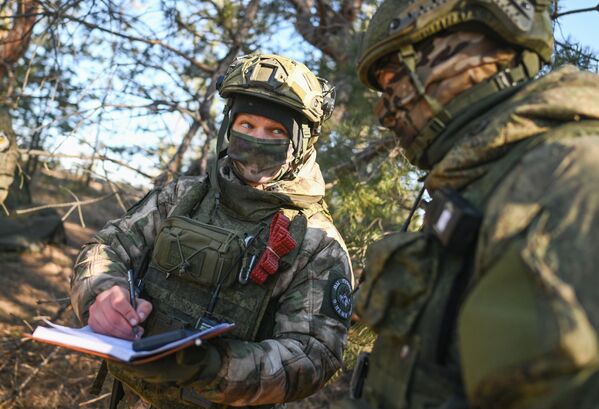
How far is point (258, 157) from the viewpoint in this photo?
3.07 meters

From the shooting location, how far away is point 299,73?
3215 millimetres

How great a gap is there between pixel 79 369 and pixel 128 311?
13.5 feet

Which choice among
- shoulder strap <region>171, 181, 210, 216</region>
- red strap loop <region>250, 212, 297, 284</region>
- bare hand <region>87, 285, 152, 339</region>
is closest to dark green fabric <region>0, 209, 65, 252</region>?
shoulder strap <region>171, 181, 210, 216</region>

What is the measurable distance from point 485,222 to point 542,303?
0.28 m

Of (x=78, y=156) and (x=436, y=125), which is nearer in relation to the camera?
(x=436, y=125)

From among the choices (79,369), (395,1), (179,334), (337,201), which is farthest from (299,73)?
(79,369)

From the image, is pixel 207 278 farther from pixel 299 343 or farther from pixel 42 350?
pixel 42 350

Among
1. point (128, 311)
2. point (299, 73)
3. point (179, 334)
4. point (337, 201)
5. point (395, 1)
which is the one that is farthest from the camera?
point (337, 201)

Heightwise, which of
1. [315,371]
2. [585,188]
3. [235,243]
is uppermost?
[585,188]

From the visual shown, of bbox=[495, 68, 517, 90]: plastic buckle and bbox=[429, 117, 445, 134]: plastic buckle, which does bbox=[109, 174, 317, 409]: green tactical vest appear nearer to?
bbox=[429, 117, 445, 134]: plastic buckle

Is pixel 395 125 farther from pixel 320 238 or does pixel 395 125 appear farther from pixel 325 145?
pixel 325 145

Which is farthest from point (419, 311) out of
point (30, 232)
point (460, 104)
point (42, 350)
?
point (30, 232)

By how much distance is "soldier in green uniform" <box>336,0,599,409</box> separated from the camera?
1.27 metres

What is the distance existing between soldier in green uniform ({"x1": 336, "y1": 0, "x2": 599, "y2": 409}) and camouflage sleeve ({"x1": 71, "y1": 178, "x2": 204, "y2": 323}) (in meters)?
1.33
